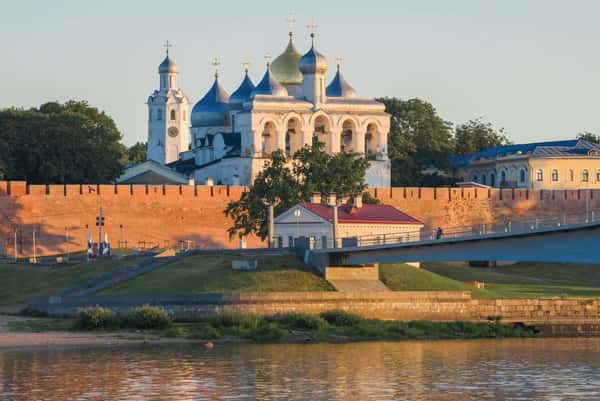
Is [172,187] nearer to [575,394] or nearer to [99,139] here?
[99,139]

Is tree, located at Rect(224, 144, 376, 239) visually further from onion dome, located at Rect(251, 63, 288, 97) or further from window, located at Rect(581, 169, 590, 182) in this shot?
window, located at Rect(581, 169, 590, 182)

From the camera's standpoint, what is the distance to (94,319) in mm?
50312

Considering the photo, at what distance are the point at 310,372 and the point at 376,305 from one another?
480 inches

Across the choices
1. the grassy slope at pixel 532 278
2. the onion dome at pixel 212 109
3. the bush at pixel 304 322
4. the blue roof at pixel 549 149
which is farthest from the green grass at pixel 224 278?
the onion dome at pixel 212 109

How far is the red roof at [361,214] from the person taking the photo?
62969mm

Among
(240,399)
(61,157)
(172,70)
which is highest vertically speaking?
(172,70)

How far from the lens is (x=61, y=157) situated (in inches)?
3595

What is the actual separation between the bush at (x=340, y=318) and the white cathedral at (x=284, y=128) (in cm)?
3554

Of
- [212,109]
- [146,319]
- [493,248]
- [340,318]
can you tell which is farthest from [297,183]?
[212,109]

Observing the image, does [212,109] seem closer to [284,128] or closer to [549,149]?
[284,128]

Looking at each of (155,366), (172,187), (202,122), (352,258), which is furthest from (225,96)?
(155,366)

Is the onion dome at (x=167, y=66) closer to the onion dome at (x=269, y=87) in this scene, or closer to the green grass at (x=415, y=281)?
the onion dome at (x=269, y=87)

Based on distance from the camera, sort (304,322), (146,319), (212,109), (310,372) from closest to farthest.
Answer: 1. (310,372)
2. (146,319)
3. (304,322)
4. (212,109)

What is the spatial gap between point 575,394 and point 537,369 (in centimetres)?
475
